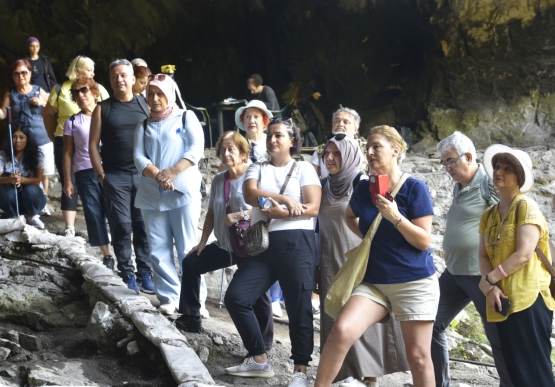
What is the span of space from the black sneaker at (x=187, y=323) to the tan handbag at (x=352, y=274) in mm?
1410

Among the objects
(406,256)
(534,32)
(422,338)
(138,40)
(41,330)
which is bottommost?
(41,330)

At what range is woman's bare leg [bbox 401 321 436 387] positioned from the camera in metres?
3.32

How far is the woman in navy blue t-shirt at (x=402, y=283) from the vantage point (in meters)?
3.28

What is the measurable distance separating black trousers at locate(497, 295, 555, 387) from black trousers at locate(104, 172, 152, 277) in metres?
3.04

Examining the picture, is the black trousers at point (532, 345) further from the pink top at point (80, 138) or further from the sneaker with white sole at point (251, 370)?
the pink top at point (80, 138)

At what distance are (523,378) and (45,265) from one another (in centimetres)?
447

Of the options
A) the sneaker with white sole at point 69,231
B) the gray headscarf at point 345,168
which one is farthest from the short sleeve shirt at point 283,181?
the sneaker with white sole at point 69,231

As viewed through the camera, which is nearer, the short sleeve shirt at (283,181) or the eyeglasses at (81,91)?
the short sleeve shirt at (283,181)

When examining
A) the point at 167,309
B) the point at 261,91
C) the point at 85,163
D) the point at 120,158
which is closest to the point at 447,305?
the point at 167,309

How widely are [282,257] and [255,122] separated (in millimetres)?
1484

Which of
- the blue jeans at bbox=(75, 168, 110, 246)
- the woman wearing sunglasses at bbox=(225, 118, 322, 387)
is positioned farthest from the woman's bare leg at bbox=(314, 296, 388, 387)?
the blue jeans at bbox=(75, 168, 110, 246)

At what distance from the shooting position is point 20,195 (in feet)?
24.8

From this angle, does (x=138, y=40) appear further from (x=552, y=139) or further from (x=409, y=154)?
(x=552, y=139)

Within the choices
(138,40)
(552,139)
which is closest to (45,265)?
(552,139)
